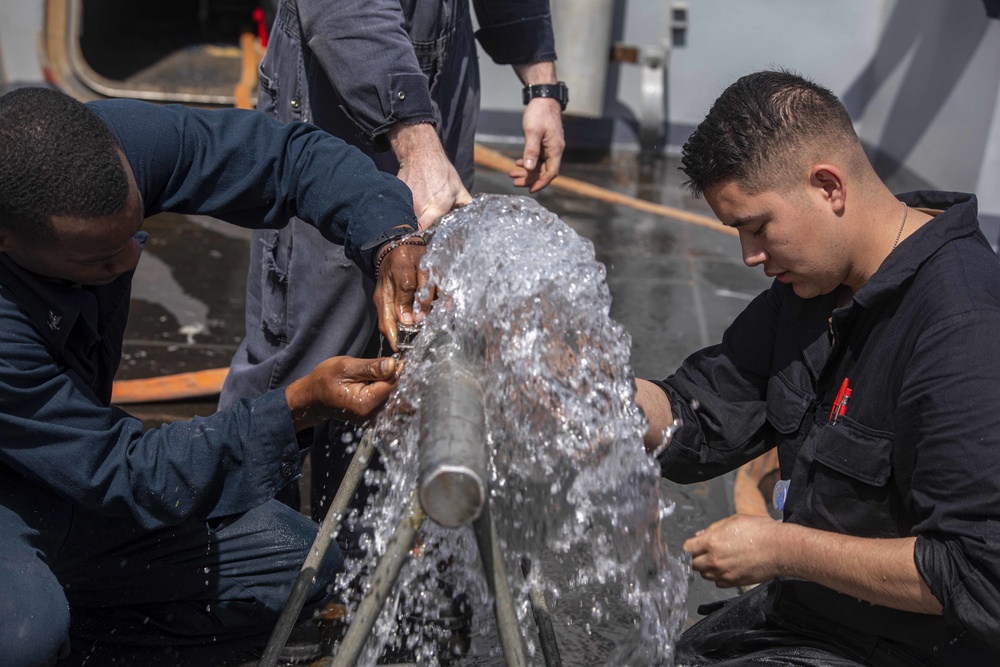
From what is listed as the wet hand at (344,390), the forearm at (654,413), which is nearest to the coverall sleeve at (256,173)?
the wet hand at (344,390)

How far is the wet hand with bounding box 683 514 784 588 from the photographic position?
1950 mm

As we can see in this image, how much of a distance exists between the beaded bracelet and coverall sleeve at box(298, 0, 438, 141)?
0.49 m

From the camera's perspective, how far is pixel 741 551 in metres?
1.96

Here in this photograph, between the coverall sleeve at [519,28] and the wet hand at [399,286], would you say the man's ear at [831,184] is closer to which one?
the wet hand at [399,286]

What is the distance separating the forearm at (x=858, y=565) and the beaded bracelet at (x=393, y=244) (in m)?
0.90

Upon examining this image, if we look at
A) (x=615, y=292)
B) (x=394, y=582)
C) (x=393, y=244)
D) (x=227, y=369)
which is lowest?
(x=615, y=292)

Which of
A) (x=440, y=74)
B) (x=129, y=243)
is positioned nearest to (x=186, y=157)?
(x=129, y=243)

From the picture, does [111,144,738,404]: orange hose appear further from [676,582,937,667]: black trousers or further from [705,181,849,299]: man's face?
[705,181,849,299]: man's face

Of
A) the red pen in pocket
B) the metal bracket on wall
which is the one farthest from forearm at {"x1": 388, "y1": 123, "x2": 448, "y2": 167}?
A: the metal bracket on wall

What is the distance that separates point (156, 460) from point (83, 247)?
1.32 feet

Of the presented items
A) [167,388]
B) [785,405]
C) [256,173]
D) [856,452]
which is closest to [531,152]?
[256,173]

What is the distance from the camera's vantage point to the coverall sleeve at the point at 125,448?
1.85 metres

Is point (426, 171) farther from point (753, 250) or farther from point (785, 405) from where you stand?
Result: point (785, 405)

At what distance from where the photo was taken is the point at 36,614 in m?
1.90
